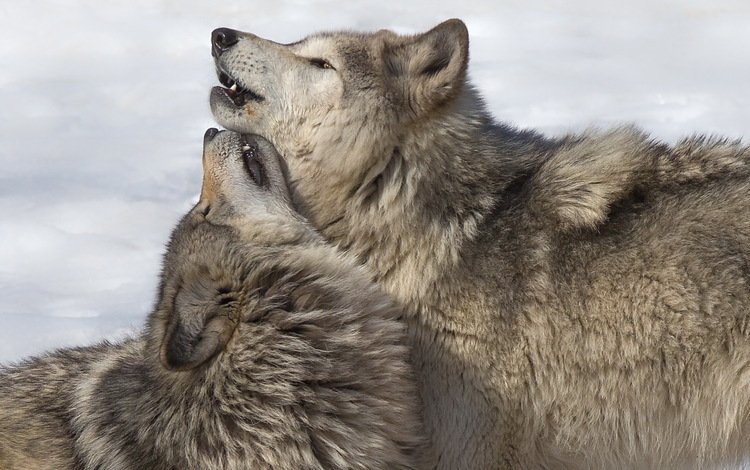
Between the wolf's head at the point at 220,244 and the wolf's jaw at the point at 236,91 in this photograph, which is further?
the wolf's jaw at the point at 236,91

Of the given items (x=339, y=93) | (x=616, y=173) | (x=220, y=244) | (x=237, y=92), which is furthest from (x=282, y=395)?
(x=616, y=173)

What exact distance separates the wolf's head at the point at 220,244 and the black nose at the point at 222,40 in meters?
0.59

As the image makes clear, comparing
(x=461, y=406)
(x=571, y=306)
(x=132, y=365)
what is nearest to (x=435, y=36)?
(x=571, y=306)

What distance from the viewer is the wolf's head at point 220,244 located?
4574mm

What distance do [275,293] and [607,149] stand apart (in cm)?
219

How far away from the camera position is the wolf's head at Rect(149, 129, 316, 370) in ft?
15.0

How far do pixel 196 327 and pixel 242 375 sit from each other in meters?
0.31

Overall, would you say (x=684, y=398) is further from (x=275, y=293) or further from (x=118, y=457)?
(x=118, y=457)

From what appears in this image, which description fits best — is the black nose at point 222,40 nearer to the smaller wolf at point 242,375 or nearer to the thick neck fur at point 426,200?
the smaller wolf at point 242,375

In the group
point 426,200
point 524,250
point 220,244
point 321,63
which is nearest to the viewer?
point 220,244

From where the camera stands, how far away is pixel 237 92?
5922 mm

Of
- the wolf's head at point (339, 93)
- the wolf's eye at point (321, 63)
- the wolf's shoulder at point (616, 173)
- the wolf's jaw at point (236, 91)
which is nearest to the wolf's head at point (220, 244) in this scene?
the wolf's head at point (339, 93)

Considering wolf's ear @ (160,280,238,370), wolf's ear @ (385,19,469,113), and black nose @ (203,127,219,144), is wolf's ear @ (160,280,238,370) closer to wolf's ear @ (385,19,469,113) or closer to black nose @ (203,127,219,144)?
black nose @ (203,127,219,144)

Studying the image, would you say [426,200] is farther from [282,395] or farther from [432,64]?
[282,395]
